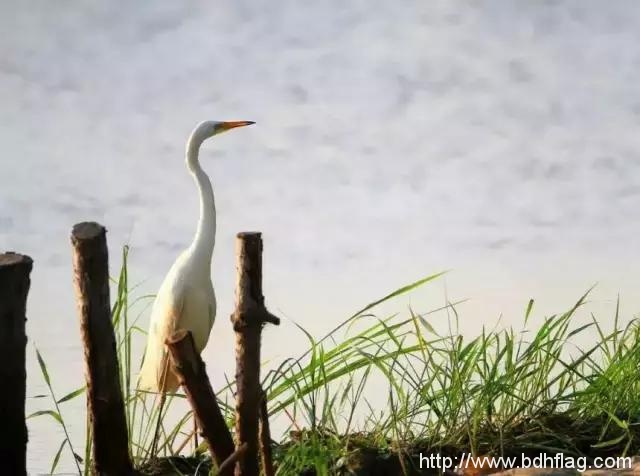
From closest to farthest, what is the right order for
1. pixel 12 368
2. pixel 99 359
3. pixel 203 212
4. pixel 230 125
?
pixel 99 359 → pixel 12 368 → pixel 203 212 → pixel 230 125

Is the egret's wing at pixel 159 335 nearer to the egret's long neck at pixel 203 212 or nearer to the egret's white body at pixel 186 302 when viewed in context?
the egret's white body at pixel 186 302

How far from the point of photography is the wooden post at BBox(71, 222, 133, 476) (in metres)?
2.58

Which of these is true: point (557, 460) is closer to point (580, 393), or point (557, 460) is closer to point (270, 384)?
point (580, 393)

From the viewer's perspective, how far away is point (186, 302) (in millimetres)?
4680

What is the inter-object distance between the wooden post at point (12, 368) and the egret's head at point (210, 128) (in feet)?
8.04

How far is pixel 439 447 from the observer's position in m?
3.21

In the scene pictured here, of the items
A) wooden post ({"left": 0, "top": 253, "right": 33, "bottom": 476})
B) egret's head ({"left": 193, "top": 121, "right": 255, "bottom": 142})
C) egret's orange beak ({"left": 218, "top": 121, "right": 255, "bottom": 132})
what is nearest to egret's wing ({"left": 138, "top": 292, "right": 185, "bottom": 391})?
egret's head ({"left": 193, "top": 121, "right": 255, "bottom": 142})

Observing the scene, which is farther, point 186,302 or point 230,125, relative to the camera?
point 230,125

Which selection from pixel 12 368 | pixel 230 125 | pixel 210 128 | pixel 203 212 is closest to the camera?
pixel 12 368

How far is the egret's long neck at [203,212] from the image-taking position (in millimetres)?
4789

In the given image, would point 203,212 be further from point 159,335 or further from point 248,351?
point 248,351

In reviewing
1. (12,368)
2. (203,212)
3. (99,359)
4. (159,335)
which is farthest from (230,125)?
(99,359)

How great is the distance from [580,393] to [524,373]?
262mm

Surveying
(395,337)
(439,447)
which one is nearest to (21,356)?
(395,337)
